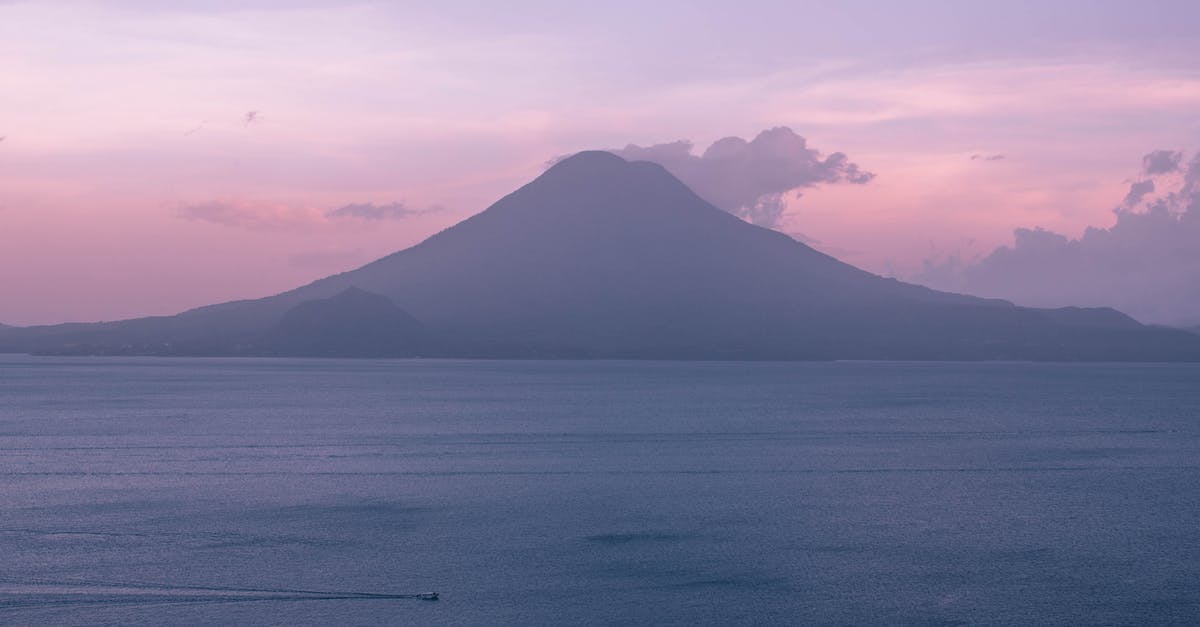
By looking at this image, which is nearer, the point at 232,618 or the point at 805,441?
the point at 232,618

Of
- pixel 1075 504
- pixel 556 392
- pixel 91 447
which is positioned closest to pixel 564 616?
pixel 1075 504

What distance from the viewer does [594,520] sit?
41875mm

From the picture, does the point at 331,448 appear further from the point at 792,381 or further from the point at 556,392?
the point at 792,381

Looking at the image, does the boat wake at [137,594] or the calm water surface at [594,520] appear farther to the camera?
the calm water surface at [594,520]

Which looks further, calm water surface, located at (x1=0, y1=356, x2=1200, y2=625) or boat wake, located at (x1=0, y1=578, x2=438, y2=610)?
calm water surface, located at (x1=0, y1=356, x2=1200, y2=625)

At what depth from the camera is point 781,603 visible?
30.5 m

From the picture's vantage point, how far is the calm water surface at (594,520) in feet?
99.4

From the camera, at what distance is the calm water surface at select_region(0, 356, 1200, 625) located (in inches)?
1193

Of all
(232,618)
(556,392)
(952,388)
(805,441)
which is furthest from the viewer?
(952,388)

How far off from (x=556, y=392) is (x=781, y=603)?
322 feet

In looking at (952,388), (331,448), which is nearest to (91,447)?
(331,448)

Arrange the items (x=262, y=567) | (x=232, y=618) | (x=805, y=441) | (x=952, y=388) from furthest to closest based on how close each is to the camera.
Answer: (x=952, y=388)
(x=805, y=441)
(x=262, y=567)
(x=232, y=618)

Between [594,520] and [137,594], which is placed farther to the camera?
[594,520]

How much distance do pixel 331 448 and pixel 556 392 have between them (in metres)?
63.2
